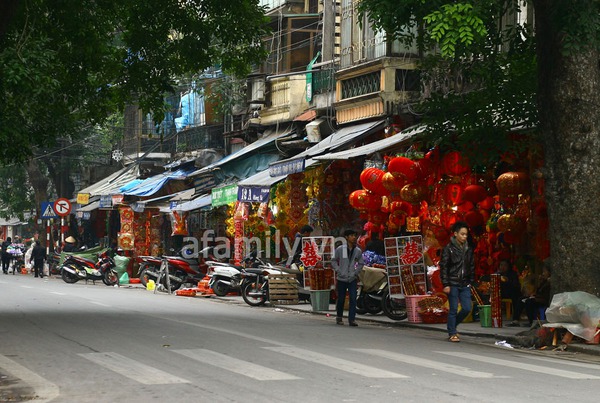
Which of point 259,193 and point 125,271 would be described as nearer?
point 259,193

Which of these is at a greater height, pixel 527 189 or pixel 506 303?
pixel 527 189

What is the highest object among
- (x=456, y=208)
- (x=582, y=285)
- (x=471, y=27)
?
(x=471, y=27)

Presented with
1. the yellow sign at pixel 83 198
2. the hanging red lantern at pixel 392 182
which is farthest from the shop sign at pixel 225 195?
the yellow sign at pixel 83 198

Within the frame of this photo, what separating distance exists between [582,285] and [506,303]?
4041mm

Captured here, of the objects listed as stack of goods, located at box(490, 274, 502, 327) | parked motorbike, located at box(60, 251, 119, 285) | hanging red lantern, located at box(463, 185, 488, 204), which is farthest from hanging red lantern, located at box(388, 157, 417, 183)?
parked motorbike, located at box(60, 251, 119, 285)

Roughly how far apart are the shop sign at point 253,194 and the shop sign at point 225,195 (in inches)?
21.5

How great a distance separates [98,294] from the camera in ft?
91.4

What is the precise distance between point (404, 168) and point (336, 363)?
9265mm

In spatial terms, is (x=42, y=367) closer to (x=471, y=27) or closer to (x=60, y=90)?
(x=471, y=27)

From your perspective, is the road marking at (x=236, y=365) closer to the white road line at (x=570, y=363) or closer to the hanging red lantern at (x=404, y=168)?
the white road line at (x=570, y=363)

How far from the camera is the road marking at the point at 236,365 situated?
10539mm

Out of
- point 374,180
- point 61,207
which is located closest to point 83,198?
point 61,207

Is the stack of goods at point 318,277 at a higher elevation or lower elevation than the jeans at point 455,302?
higher

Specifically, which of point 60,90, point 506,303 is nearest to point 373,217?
point 506,303
